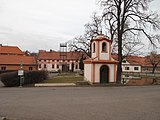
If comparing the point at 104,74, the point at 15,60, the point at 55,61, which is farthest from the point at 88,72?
the point at 55,61

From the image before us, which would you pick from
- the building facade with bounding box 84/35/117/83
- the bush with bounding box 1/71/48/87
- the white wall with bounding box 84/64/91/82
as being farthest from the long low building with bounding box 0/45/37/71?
the building facade with bounding box 84/35/117/83

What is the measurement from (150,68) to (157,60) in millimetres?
18222

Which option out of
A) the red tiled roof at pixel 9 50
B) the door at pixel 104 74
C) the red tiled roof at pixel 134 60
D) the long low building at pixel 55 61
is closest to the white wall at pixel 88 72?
the door at pixel 104 74

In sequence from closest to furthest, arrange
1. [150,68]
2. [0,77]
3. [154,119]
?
[154,119], [0,77], [150,68]

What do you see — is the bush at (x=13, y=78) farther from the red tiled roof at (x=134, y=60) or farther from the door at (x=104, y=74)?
the red tiled roof at (x=134, y=60)

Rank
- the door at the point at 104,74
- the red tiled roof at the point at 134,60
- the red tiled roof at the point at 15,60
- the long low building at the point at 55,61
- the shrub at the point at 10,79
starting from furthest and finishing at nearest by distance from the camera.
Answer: the long low building at the point at 55,61 < the red tiled roof at the point at 15,60 < the red tiled roof at the point at 134,60 < the door at the point at 104,74 < the shrub at the point at 10,79

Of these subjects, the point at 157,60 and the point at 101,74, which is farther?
the point at 157,60

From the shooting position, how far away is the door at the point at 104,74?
2959cm

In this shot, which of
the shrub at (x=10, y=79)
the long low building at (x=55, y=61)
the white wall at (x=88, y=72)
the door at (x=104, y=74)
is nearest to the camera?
the shrub at (x=10, y=79)

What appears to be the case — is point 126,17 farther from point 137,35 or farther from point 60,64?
point 60,64

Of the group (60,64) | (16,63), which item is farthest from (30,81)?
(60,64)

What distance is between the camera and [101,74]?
29.6 m

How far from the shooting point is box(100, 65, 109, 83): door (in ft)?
97.1

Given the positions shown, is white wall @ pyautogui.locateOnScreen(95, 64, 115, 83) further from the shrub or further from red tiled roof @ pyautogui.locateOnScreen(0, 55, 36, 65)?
red tiled roof @ pyautogui.locateOnScreen(0, 55, 36, 65)
